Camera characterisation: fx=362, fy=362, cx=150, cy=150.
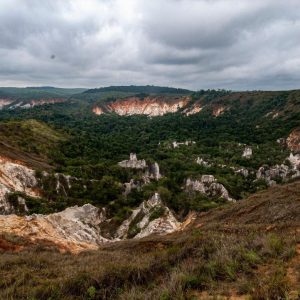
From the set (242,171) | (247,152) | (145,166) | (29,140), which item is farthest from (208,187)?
(29,140)

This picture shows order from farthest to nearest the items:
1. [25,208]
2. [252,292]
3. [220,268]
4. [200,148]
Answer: [200,148]
[25,208]
[220,268]
[252,292]

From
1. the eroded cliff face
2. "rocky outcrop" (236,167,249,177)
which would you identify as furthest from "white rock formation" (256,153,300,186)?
the eroded cliff face

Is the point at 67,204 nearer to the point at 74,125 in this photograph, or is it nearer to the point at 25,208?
the point at 25,208

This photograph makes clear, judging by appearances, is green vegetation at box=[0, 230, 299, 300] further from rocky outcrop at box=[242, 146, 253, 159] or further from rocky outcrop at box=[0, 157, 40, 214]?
rocky outcrop at box=[242, 146, 253, 159]

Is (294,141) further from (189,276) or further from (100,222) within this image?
(189,276)

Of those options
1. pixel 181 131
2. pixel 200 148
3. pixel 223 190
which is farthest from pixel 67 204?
pixel 181 131

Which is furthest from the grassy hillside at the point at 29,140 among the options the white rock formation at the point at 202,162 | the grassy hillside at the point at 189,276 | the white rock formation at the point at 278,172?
the grassy hillside at the point at 189,276
